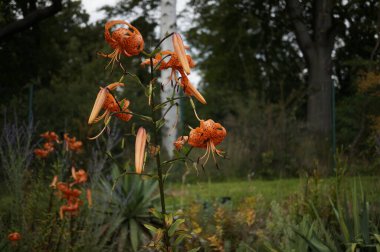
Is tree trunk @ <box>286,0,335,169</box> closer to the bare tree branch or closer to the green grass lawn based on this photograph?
the green grass lawn

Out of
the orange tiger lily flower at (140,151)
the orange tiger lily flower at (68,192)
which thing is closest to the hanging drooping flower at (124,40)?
the orange tiger lily flower at (140,151)

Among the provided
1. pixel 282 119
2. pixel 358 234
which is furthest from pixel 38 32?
pixel 358 234

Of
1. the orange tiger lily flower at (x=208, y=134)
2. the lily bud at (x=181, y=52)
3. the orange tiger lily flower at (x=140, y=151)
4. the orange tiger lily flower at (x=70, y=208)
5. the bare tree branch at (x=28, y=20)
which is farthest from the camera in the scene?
the bare tree branch at (x=28, y=20)

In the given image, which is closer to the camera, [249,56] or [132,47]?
[132,47]

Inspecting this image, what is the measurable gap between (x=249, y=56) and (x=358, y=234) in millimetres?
14367

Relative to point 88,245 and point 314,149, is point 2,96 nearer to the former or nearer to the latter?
point 314,149

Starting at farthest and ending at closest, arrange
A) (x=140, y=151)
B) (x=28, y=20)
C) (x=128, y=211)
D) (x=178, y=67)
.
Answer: (x=28, y=20) → (x=128, y=211) → (x=178, y=67) → (x=140, y=151)

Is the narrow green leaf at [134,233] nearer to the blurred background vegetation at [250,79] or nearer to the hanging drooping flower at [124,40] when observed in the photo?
the blurred background vegetation at [250,79]

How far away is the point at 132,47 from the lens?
1789 millimetres

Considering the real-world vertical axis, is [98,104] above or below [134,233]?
above

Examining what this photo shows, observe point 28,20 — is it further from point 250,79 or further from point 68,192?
point 250,79

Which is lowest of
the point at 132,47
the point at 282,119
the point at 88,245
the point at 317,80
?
the point at 88,245

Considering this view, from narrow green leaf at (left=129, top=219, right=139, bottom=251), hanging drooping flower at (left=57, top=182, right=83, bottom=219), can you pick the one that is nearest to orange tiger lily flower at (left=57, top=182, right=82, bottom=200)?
hanging drooping flower at (left=57, top=182, right=83, bottom=219)

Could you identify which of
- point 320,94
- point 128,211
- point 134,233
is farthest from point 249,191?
point 320,94
